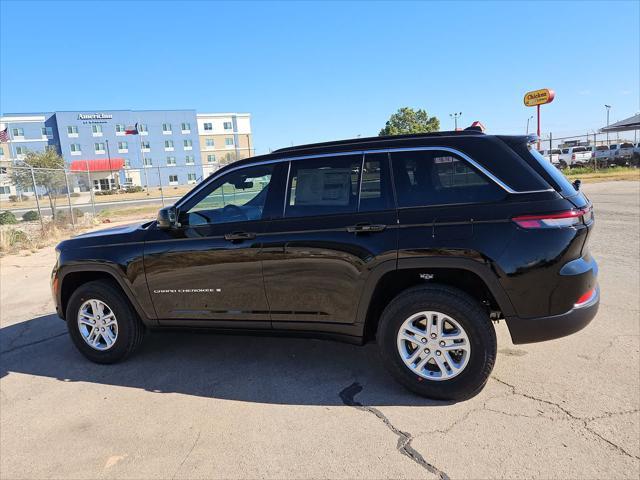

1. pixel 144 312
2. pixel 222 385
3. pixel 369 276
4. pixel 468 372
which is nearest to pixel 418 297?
pixel 369 276

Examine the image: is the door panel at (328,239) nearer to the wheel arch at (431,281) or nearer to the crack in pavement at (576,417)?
the wheel arch at (431,281)

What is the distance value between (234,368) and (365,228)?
6.05 ft

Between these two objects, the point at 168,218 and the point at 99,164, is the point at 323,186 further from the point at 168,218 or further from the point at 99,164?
the point at 99,164

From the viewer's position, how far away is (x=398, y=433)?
3.04 metres

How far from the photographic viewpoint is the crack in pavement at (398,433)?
2684mm

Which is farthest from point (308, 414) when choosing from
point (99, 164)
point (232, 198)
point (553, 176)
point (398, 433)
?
point (99, 164)

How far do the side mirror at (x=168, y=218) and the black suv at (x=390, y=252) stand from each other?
0.6 inches

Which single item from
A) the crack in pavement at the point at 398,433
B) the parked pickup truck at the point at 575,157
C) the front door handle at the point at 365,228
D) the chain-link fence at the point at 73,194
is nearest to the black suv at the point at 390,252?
the front door handle at the point at 365,228

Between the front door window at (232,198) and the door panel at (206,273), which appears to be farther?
the front door window at (232,198)

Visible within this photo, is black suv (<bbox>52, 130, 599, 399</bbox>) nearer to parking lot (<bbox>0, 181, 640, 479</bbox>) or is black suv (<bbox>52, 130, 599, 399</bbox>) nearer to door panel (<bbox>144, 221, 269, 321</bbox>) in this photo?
door panel (<bbox>144, 221, 269, 321</bbox>)

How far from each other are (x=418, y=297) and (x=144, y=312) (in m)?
2.54

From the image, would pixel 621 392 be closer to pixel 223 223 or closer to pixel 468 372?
pixel 468 372

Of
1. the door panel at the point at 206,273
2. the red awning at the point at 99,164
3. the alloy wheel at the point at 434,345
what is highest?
the red awning at the point at 99,164

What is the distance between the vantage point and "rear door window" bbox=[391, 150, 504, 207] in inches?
129
